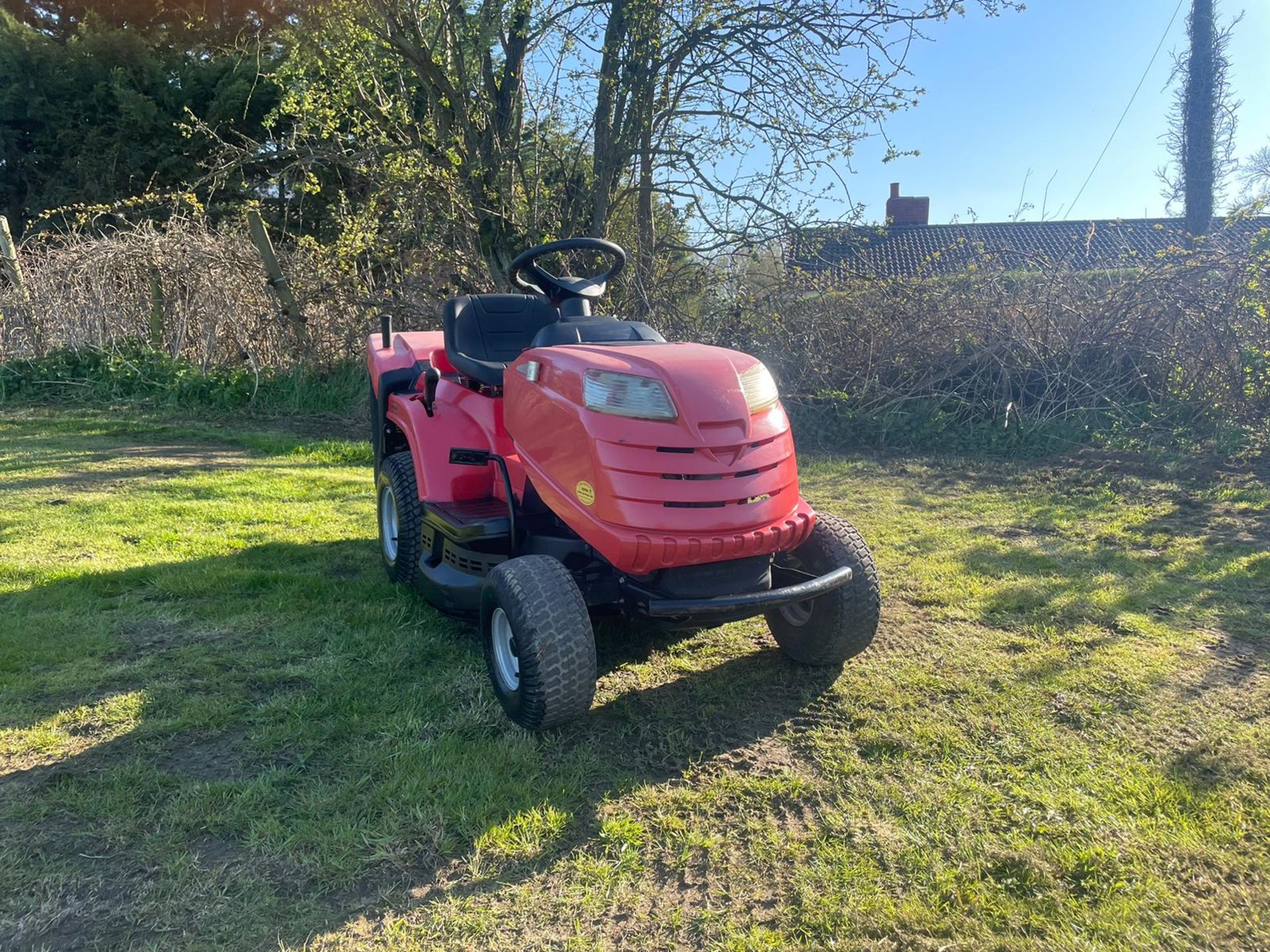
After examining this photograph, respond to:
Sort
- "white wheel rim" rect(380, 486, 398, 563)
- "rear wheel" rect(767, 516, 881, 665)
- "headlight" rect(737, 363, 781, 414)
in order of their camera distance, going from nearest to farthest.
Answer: "headlight" rect(737, 363, 781, 414) < "rear wheel" rect(767, 516, 881, 665) < "white wheel rim" rect(380, 486, 398, 563)

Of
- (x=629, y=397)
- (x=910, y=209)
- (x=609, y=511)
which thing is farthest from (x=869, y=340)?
(x=910, y=209)

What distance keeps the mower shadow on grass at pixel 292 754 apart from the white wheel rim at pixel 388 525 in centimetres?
28

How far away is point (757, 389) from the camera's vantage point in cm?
257

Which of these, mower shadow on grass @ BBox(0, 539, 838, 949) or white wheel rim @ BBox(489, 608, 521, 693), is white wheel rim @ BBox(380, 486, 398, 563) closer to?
mower shadow on grass @ BBox(0, 539, 838, 949)

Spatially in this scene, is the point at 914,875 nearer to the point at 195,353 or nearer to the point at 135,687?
the point at 135,687

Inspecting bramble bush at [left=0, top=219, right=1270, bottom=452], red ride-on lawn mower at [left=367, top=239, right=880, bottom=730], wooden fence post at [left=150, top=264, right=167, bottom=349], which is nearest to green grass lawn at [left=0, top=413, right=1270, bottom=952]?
red ride-on lawn mower at [left=367, top=239, right=880, bottom=730]

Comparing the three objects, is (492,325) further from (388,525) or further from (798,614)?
(798,614)

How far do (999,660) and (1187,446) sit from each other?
4.58 meters

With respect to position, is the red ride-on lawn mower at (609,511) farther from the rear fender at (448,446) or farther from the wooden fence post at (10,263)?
the wooden fence post at (10,263)

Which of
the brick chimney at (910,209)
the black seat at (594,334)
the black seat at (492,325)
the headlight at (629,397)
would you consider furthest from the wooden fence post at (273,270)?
the brick chimney at (910,209)

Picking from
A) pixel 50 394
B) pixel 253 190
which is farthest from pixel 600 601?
pixel 253 190

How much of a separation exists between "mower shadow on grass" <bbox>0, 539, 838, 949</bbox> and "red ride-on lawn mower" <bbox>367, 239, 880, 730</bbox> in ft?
0.68

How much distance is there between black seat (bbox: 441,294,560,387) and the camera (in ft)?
11.5

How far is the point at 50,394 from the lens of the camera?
9.20 metres
